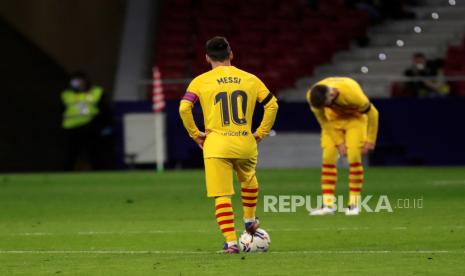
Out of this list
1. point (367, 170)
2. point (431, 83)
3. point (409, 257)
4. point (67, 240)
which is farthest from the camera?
point (431, 83)

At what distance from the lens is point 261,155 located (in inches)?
1129

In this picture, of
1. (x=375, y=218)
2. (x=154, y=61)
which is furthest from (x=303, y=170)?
(x=375, y=218)

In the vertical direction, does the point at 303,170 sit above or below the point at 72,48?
below

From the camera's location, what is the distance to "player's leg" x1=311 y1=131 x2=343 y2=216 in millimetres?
17000

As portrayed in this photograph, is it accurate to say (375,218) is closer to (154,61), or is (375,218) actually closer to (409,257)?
(409,257)

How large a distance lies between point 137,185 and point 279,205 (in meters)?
5.35

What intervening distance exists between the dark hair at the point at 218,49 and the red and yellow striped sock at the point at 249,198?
1.22m

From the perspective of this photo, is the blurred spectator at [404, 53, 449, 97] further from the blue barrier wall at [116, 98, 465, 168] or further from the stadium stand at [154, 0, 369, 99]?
the stadium stand at [154, 0, 369, 99]

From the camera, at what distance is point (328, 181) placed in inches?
668

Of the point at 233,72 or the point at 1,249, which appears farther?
the point at 1,249

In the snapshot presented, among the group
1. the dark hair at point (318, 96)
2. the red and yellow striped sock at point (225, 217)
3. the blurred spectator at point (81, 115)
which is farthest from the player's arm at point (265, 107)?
the blurred spectator at point (81, 115)

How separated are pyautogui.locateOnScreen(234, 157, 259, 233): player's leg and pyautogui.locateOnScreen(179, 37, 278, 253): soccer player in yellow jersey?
0.03 metres
